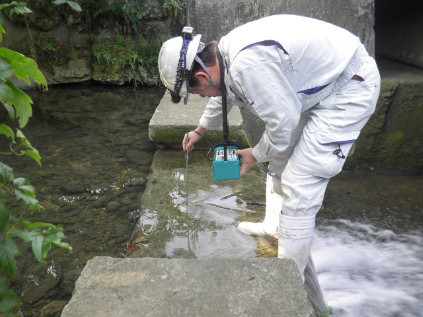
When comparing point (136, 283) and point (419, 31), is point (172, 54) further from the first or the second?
point (419, 31)

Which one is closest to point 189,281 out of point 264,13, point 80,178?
point 80,178

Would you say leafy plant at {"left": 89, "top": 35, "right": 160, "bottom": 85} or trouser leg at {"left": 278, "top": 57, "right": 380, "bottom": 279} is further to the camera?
leafy plant at {"left": 89, "top": 35, "right": 160, "bottom": 85}

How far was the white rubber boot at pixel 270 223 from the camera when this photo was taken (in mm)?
2248

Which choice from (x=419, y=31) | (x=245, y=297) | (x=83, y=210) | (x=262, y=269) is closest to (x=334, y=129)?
(x=262, y=269)

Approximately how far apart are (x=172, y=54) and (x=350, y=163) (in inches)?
104

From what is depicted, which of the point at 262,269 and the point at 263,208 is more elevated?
the point at 262,269

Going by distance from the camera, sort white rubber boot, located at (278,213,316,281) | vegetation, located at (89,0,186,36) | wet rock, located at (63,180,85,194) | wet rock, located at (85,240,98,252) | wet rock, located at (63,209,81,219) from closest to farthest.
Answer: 1. white rubber boot, located at (278,213,316,281)
2. wet rock, located at (85,240,98,252)
3. wet rock, located at (63,209,81,219)
4. wet rock, located at (63,180,85,194)
5. vegetation, located at (89,0,186,36)

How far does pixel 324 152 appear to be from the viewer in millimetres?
1855

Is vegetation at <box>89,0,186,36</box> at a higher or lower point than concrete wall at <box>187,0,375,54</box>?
lower

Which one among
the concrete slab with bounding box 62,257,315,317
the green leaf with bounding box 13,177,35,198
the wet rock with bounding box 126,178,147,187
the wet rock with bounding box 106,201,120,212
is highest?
the green leaf with bounding box 13,177,35,198

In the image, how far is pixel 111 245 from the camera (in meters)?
2.58

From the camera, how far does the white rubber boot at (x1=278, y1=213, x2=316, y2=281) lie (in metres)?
1.91

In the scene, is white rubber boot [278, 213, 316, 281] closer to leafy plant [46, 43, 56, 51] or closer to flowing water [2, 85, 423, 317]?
flowing water [2, 85, 423, 317]

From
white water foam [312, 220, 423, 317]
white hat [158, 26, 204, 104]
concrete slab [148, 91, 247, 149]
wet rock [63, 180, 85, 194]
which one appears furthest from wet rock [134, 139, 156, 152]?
white hat [158, 26, 204, 104]
